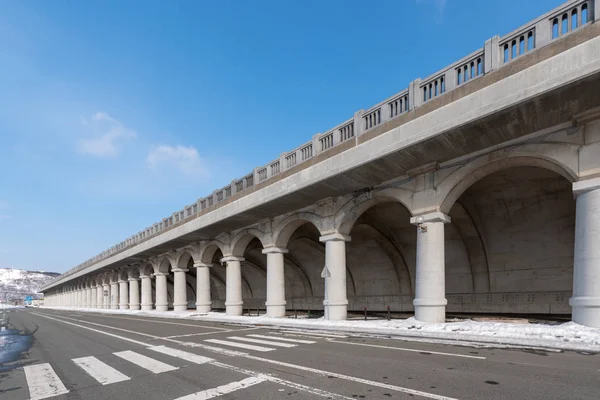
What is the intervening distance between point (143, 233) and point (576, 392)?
39.7 metres

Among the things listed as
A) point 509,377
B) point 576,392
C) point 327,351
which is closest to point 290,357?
point 327,351

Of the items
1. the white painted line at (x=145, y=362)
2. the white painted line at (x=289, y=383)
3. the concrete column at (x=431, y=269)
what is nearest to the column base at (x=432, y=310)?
the concrete column at (x=431, y=269)

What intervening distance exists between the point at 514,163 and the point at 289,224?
12.5m

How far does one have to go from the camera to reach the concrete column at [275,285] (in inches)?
886

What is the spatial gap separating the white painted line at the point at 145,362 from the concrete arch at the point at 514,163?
35.9 ft

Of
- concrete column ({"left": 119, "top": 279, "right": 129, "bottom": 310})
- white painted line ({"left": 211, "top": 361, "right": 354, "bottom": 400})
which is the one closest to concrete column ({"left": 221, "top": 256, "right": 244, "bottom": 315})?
white painted line ({"left": 211, "top": 361, "right": 354, "bottom": 400})

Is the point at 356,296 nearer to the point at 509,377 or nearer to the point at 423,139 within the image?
the point at 423,139

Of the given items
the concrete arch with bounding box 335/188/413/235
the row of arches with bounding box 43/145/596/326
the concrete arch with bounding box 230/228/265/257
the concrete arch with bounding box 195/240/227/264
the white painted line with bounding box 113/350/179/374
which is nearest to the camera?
the white painted line with bounding box 113/350/179/374

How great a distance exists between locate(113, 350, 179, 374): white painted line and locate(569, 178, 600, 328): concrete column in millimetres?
10856

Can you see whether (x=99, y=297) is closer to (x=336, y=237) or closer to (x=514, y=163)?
(x=336, y=237)

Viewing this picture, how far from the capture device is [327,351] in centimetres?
973

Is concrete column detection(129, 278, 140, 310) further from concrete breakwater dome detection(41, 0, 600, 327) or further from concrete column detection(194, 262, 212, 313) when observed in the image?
concrete column detection(194, 262, 212, 313)

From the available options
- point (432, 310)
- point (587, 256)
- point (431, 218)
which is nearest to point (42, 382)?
point (432, 310)

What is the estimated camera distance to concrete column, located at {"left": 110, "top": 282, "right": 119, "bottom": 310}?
5343 centimetres
